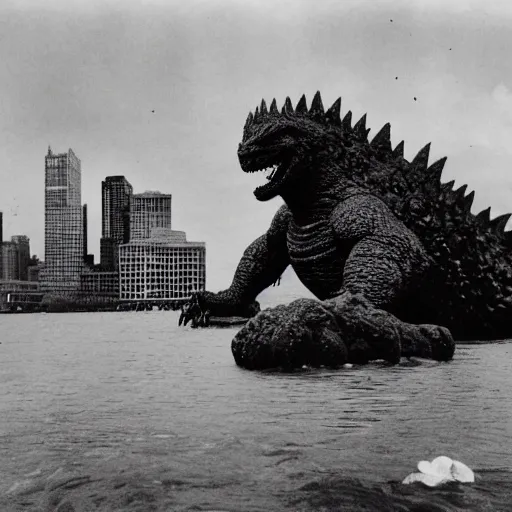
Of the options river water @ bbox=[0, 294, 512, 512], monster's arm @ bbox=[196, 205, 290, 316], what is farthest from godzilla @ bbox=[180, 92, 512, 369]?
river water @ bbox=[0, 294, 512, 512]

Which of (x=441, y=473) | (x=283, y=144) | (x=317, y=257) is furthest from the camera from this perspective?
(x=317, y=257)

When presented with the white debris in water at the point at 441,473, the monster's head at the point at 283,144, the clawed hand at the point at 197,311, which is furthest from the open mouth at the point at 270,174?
the white debris in water at the point at 441,473

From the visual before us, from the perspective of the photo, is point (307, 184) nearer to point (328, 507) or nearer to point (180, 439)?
point (180, 439)

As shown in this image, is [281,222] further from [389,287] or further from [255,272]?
[389,287]

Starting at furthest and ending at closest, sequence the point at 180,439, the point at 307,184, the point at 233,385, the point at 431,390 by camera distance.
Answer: the point at 307,184 → the point at 233,385 → the point at 431,390 → the point at 180,439

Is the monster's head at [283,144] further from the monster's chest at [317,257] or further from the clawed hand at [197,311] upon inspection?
the clawed hand at [197,311]

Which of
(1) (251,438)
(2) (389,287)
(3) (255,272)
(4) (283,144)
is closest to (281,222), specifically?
(3) (255,272)

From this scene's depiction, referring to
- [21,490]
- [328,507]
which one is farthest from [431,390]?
[21,490]
